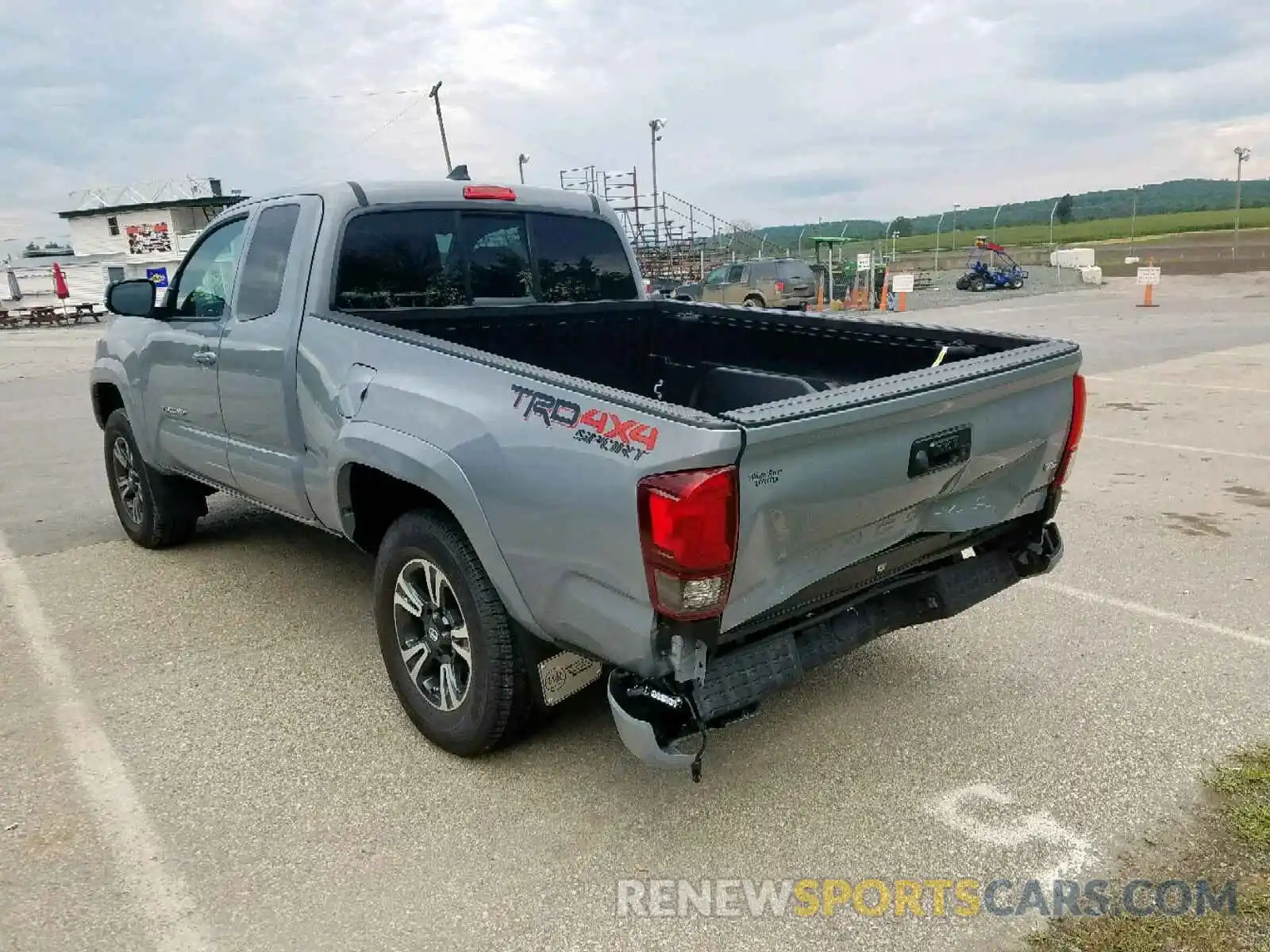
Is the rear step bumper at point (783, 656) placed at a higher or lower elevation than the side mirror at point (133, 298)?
lower

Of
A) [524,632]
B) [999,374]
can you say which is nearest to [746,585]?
[524,632]

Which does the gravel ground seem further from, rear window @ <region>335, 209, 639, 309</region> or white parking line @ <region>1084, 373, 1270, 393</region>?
rear window @ <region>335, 209, 639, 309</region>

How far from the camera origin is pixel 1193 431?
8.59m

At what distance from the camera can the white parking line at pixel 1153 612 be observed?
13.9ft

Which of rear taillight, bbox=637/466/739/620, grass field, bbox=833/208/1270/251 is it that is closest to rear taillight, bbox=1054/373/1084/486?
rear taillight, bbox=637/466/739/620

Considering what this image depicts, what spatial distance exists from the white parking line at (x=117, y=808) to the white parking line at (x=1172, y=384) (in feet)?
36.6

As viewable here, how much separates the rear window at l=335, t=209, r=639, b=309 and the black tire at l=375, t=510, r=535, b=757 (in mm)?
1159

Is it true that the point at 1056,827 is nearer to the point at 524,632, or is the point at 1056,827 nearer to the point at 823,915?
the point at 823,915

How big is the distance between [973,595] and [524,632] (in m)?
1.60

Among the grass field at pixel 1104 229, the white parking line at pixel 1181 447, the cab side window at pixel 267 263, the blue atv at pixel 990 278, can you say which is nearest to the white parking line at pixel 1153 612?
the white parking line at pixel 1181 447

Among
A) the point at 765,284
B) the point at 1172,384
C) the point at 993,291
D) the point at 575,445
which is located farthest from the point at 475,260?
the point at 993,291

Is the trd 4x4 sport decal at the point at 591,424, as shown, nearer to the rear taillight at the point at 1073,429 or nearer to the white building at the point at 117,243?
the rear taillight at the point at 1073,429

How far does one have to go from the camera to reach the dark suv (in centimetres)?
2345

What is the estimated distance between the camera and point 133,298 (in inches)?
193
